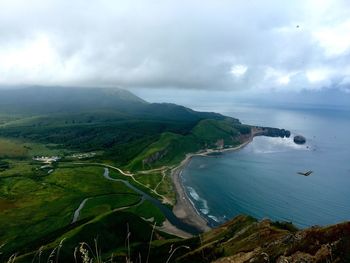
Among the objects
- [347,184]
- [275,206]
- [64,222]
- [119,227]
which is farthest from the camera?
[347,184]

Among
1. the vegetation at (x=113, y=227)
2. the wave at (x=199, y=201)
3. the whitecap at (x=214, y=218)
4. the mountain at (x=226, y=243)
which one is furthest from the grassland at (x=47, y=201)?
the whitecap at (x=214, y=218)

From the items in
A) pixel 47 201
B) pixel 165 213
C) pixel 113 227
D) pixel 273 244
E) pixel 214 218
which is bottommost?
pixel 47 201

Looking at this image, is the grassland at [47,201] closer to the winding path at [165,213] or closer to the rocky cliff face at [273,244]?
the winding path at [165,213]

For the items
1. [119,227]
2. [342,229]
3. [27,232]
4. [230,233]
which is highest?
[342,229]

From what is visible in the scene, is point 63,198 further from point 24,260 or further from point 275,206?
point 275,206

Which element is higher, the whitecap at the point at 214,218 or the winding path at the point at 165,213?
the whitecap at the point at 214,218

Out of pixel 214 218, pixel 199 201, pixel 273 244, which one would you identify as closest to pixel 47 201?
pixel 199 201

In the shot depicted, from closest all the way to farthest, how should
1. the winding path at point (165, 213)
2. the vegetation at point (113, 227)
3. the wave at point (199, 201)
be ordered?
the vegetation at point (113, 227), the winding path at point (165, 213), the wave at point (199, 201)

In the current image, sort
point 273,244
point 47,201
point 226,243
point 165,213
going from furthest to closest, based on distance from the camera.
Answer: point 47,201
point 165,213
point 226,243
point 273,244

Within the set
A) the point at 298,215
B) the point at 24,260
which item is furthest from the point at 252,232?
the point at 298,215

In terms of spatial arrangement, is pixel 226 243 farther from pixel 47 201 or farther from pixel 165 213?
pixel 47 201

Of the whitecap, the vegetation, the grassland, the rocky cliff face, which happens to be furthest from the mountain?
the whitecap
